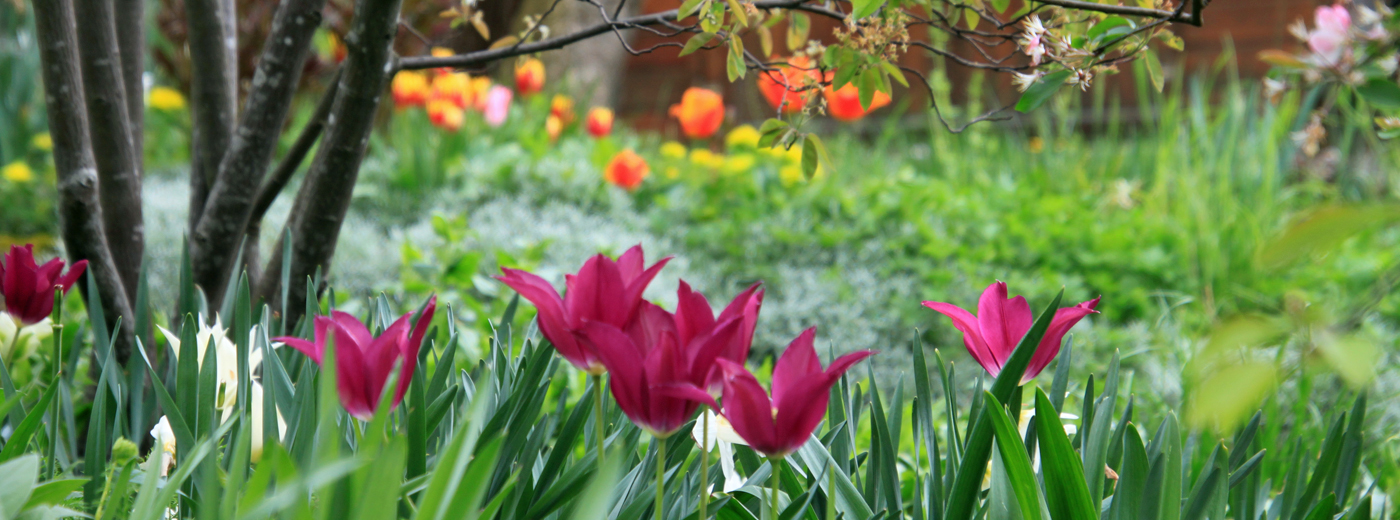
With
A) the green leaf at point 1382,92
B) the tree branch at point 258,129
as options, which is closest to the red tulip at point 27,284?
the tree branch at point 258,129

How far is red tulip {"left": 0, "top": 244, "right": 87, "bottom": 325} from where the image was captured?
89 centimetres

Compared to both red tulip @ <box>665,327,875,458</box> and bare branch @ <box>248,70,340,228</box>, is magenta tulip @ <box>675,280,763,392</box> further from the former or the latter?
bare branch @ <box>248,70,340,228</box>

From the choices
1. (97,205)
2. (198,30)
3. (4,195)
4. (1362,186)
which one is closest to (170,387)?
(97,205)

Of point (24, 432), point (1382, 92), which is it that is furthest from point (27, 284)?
point (1382, 92)

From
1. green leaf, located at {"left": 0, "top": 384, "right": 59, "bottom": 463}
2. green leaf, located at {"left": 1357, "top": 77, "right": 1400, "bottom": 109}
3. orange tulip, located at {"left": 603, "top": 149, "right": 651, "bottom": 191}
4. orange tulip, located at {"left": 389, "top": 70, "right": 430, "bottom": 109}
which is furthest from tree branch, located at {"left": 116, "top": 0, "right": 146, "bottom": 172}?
orange tulip, located at {"left": 389, "top": 70, "right": 430, "bottom": 109}

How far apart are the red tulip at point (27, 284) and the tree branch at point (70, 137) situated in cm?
23

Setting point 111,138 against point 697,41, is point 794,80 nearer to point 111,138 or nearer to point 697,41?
point 697,41

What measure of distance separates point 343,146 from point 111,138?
0.38 m

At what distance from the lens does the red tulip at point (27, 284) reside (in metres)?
0.89

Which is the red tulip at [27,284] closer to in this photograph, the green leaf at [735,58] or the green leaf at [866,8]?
the green leaf at [735,58]

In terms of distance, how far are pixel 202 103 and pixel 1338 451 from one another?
169cm

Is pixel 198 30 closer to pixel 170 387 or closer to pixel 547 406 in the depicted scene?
pixel 170 387

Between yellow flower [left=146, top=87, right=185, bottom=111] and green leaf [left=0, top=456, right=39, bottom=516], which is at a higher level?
yellow flower [left=146, top=87, right=185, bottom=111]

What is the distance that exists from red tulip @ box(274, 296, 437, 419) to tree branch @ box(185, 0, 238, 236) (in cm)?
96
